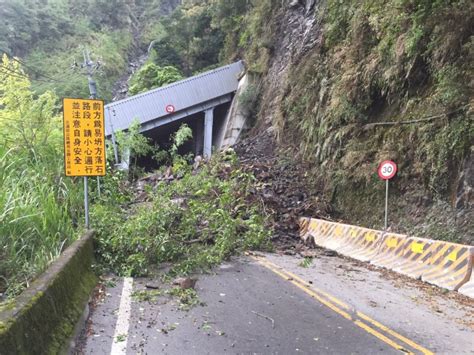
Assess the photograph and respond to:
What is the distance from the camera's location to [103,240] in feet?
30.1

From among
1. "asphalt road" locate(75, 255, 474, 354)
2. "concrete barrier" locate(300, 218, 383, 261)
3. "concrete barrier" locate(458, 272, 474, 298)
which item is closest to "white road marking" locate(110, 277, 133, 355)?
"asphalt road" locate(75, 255, 474, 354)

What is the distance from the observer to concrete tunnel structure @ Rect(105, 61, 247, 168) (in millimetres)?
27925

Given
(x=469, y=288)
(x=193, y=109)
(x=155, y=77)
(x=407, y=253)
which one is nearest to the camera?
(x=469, y=288)

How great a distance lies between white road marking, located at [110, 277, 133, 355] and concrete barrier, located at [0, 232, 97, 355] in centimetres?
49

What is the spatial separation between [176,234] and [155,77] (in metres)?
32.1

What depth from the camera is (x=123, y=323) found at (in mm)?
5723

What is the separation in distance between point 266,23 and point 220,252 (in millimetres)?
20879

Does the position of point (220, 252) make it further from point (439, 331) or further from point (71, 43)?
point (71, 43)

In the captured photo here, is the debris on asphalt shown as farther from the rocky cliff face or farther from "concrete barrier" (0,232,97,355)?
the rocky cliff face

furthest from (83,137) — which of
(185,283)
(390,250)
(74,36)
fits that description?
(74,36)

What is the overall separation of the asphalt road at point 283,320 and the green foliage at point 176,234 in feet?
2.73

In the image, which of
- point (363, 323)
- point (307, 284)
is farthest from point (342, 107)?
point (363, 323)

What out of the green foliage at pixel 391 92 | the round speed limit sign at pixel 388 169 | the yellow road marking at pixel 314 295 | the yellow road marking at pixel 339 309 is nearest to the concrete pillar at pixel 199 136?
the green foliage at pixel 391 92

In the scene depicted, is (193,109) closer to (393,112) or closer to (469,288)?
(393,112)
